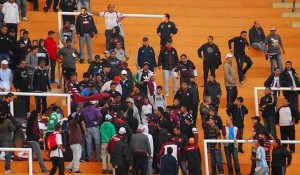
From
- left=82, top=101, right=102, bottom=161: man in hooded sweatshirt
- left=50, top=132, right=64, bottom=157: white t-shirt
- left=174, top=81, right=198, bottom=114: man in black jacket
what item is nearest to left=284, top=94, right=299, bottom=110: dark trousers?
left=174, top=81, right=198, bottom=114: man in black jacket

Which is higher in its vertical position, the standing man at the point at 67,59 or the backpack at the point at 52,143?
the standing man at the point at 67,59

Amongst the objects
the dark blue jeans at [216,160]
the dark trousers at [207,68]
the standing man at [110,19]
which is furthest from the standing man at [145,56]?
the dark blue jeans at [216,160]

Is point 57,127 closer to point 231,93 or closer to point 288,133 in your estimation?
point 288,133

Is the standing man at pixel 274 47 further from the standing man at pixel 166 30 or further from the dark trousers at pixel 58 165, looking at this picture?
the dark trousers at pixel 58 165

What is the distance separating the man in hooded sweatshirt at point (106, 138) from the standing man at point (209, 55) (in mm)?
6473

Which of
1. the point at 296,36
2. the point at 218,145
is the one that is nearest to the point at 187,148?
the point at 218,145

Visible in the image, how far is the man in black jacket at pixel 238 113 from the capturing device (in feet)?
147

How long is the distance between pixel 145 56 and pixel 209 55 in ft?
7.69

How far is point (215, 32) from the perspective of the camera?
52.4 m

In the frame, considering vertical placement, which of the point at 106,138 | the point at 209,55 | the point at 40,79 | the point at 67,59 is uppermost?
the point at 209,55

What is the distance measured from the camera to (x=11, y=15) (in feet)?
156

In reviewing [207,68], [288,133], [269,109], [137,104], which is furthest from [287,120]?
[137,104]

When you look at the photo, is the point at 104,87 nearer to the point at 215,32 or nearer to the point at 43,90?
the point at 43,90

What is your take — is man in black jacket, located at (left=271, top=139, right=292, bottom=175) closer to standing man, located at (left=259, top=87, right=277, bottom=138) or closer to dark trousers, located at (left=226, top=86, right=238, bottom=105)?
standing man, located at (left=259, top=87, right=277, bottom=138)
